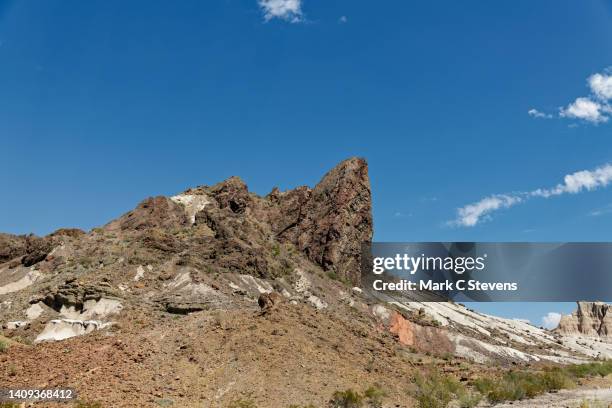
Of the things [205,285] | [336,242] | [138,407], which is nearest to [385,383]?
[138,407]

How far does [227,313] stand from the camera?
28906 millimetres

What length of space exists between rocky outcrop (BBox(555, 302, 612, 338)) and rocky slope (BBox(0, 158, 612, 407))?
5363cm

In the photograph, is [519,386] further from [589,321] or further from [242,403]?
[589,321]

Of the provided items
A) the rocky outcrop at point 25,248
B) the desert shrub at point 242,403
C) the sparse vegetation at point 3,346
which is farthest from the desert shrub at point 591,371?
the rocky outcrop at point 25,248

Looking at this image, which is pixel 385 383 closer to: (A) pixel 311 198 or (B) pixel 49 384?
(B) pixel 49 384

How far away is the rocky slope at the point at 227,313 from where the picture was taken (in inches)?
886

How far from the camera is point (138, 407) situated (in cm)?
1947

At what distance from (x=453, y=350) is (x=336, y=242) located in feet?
68.9

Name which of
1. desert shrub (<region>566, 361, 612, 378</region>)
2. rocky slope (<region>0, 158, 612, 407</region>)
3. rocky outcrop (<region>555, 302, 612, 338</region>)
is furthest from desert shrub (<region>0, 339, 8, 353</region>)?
rocky outcrop (<region>555, 302, 612, 338</region>)

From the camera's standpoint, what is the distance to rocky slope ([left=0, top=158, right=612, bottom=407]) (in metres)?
22.5

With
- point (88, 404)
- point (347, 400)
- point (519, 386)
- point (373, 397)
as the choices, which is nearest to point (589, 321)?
point (519, 386)

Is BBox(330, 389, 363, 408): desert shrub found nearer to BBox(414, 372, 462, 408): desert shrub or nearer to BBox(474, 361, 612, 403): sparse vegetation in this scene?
BBox(414, 372, 462, 408): desert shrub

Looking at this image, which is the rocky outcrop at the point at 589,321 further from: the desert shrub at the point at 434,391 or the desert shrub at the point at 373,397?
the desert shrub at the point at 373,397

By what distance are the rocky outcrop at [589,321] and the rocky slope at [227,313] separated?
53.6 meters
